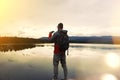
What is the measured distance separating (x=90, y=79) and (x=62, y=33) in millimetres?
3339

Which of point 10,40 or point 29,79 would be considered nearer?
point 29,79

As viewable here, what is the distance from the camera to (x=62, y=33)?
1606 cm

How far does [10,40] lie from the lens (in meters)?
115

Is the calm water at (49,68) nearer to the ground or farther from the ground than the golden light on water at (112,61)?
farther from the ground

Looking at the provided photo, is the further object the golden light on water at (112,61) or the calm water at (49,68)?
the golden light on water at (112,61)

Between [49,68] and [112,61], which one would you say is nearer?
[49,68]

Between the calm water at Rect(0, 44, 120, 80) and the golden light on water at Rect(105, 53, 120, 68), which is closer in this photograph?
the calm water at Rect(0, 44, 120, 80)

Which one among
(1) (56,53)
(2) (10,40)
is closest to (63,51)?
(1) (56,53)

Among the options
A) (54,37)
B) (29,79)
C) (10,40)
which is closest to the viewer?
(54,37)

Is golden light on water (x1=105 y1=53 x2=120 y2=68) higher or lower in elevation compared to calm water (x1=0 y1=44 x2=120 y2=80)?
lower

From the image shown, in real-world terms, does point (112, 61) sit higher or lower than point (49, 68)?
lower

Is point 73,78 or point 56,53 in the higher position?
point 56,53

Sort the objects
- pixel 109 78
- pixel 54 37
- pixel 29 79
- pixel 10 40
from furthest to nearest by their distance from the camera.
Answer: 1. pixel 10 40
2. pixel 109 78
3. pixel 29 79
4. pixel 54 37

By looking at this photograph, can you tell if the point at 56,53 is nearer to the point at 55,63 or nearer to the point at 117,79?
the point at 55,63
